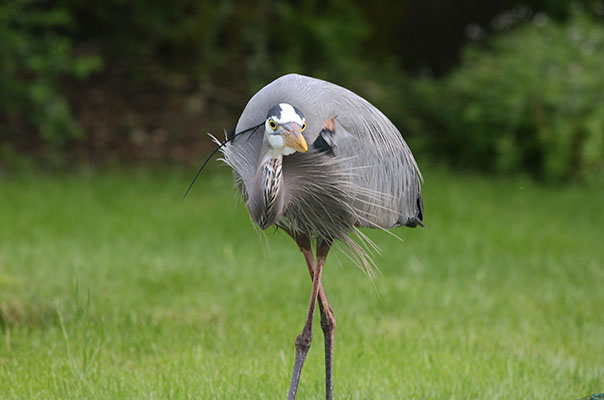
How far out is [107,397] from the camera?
410 centimetres

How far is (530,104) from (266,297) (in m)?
5.87

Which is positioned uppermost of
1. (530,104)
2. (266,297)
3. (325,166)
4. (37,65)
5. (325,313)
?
(37,65)

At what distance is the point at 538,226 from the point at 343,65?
16.9ft

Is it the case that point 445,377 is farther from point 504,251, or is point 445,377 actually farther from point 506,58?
point 506,58

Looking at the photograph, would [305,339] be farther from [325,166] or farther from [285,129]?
[285,129]

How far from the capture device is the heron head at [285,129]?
11.2 feet

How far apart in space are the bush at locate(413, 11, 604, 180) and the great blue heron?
6.81 meters

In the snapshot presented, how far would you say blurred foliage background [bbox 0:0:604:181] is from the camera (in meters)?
10.6

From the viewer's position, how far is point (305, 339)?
13.7 feet

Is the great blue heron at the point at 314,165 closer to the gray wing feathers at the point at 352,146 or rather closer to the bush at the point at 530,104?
the gray wing feathers at the point at 352,146

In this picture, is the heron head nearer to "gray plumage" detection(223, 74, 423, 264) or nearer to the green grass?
"gray plumage" detection(223, 74, 423, 264)

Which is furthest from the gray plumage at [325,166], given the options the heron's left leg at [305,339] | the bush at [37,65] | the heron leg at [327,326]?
the bush at [37,65]

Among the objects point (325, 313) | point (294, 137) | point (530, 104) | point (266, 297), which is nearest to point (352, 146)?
point (294, 137)

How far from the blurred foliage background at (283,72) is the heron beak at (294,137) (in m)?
7.55
